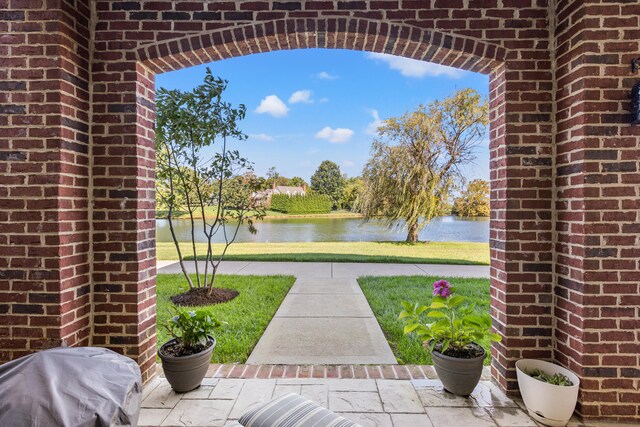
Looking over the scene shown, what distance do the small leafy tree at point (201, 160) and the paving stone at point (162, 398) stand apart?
218 centimetres

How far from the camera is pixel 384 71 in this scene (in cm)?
1845

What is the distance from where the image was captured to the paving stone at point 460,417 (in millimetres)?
2047

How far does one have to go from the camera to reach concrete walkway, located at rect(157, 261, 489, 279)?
6.42 meters

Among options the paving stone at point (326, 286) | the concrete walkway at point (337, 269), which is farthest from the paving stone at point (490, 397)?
the concrete walkway at point (337, 269)

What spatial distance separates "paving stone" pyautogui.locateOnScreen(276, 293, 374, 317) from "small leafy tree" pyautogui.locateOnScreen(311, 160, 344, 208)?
12596mm

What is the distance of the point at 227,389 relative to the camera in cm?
243

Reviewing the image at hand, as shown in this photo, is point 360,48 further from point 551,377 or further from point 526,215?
point 551,377

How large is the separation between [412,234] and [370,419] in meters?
11.0

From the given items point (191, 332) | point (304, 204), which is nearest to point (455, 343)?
point (191, 332)

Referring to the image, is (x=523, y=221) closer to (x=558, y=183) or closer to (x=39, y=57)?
(x=558, y=183)

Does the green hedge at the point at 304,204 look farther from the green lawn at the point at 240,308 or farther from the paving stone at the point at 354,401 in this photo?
the paving stone at the point at 354,401

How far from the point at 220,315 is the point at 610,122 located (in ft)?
12.6

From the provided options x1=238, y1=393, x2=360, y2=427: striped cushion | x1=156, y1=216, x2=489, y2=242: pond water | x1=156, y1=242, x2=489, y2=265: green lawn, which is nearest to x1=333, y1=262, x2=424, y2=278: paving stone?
x1=156, y1=242, x2=489, y2=265: green lawn

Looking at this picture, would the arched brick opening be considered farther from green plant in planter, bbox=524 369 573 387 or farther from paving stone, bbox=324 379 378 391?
paving stone, bbox=324 379 378 391
